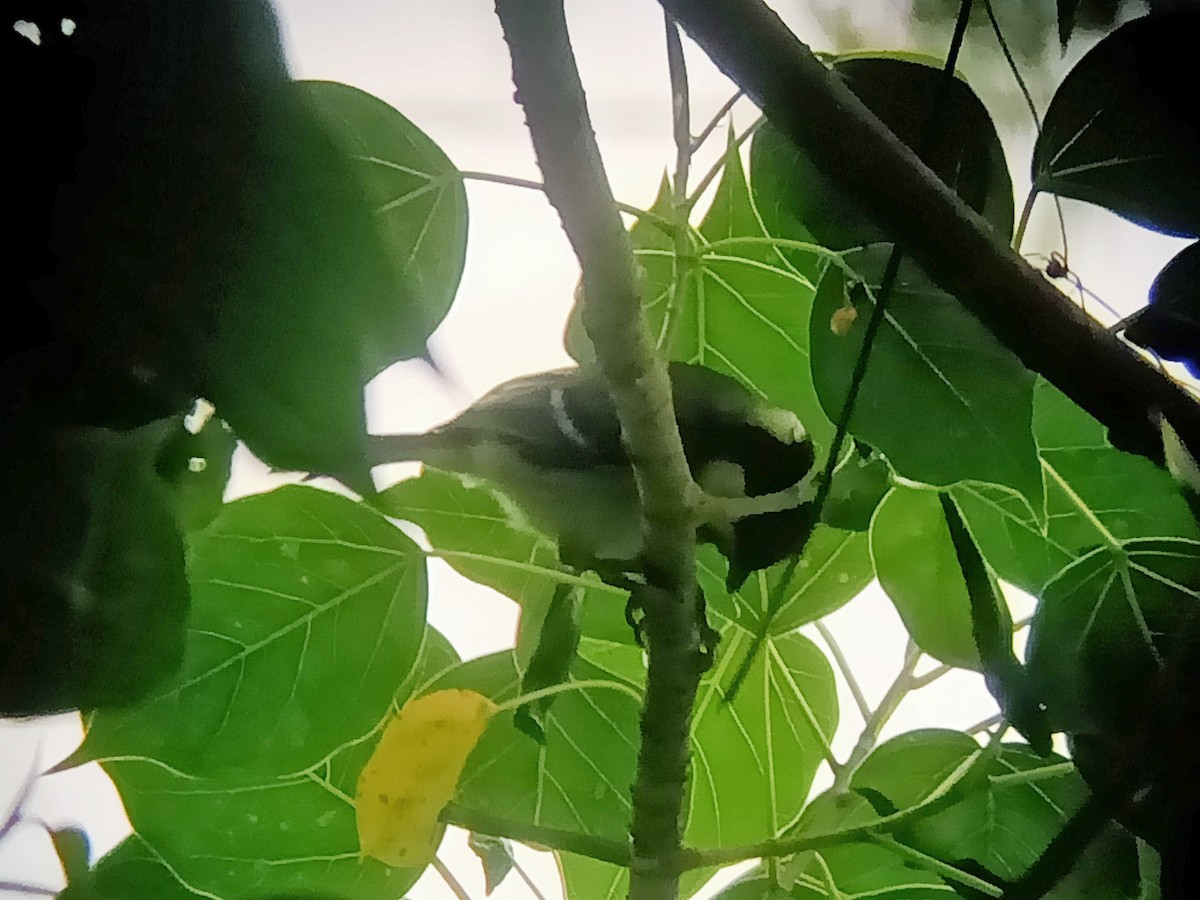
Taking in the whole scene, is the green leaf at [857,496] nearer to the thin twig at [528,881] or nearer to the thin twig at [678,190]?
the thin twig at [678,190]

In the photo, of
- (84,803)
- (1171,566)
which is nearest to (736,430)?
(1171,566)

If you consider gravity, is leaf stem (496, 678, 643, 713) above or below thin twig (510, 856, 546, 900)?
above

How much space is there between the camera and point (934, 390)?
0.34 meters

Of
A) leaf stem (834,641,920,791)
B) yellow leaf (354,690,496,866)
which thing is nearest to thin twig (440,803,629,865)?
yellow leaf (354,690,496,866)

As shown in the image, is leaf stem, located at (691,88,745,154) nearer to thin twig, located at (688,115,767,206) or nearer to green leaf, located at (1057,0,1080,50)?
thin twig, located at (688,115,767,206)

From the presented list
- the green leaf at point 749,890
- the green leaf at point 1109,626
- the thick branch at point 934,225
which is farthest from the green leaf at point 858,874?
the thick branch at point 934,225

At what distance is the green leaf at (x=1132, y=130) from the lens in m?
0.34

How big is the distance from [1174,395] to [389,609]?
0.93ft

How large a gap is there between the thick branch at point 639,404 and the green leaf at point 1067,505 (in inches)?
6.2

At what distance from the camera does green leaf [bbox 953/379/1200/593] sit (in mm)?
402

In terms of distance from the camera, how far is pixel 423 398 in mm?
387

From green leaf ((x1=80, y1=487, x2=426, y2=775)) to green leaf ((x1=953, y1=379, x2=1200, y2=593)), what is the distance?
0.23 meters

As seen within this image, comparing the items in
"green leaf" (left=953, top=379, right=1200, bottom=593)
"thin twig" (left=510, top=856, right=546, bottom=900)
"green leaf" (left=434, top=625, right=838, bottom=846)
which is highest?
"green leaf" (left=953, top=379, right=1200, bottom=593)

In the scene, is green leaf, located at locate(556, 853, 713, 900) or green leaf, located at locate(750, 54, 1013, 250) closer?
green leaf, located at locate(750, 54, 1013, 250)
